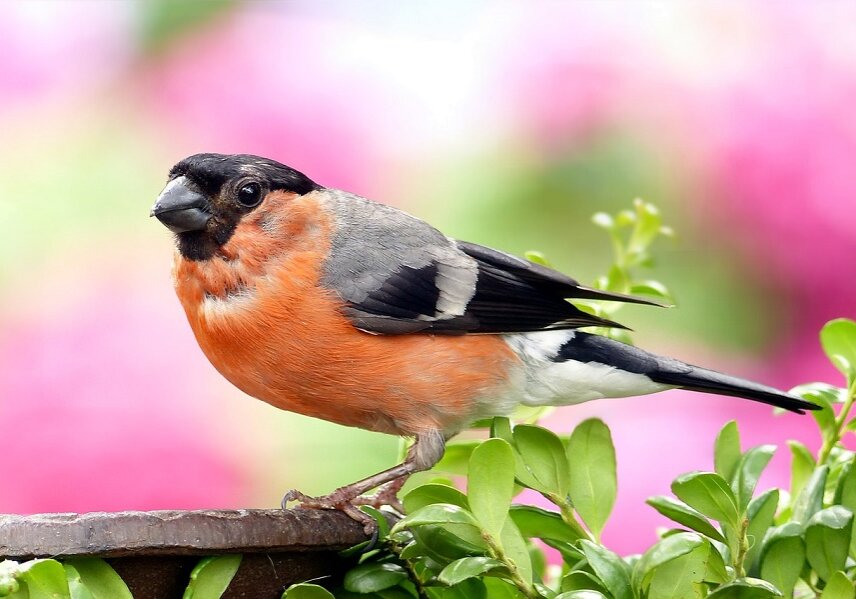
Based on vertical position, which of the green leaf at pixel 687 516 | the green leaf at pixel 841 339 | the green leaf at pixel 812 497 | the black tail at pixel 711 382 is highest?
the green leaf at pixel 841 339

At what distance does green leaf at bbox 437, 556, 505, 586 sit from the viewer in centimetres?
59

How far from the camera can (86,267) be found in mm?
2080

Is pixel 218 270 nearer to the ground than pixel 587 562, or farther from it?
farther from it

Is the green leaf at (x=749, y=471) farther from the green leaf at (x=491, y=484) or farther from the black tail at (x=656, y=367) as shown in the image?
the black tail at (x=656, y=367)

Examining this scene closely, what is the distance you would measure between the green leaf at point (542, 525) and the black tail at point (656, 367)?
39 centimetres

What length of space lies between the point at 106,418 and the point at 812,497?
4.30 feet

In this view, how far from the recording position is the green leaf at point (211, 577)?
0.61 metres

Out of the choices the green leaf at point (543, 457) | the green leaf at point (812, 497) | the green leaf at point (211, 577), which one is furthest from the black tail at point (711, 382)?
the green leaf at point (211, 577)

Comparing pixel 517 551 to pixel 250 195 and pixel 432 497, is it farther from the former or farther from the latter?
pixel 250 195

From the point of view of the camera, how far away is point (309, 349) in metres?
1.07

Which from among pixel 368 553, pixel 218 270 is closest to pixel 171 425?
pixel 218 270

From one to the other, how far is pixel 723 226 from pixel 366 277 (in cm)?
144

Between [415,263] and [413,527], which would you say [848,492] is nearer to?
[413,527]

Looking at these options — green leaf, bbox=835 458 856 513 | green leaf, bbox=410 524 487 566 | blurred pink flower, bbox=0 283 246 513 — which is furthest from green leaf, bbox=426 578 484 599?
blurred pink flower, bbox=0 283 246 513
